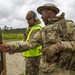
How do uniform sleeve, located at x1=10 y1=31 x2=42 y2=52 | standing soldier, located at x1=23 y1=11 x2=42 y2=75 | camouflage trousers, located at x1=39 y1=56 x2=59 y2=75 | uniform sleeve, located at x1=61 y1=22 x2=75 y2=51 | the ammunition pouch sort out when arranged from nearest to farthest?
uniform sleeve, located at x1=61 y1=22 x2=75 y2=51 < the ammunition pouch < camouflage trousers, located at x1=39 y1=56 x2=59 y2=75 < uniform sleeve, located at x1=10 y1=31 x2=42 y2=52 < standing soldier, located at x1=23 y1=11 x2=42 y2=75

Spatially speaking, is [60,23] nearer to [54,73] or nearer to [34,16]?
[54,73]

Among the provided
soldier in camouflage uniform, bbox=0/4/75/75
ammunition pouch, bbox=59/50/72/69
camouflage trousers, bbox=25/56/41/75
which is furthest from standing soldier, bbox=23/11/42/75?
ammunition pouch, bbox=59/50/72/69

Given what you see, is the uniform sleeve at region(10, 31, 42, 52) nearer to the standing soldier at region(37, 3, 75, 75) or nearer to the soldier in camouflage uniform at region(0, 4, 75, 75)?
the soldier in camouflage uniform at region(0, 4, 75, 75)

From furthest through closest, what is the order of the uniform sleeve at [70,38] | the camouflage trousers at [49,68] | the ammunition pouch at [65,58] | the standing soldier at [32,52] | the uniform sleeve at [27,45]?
1. the standing soldier at [32,52]
2. the uniform sleeve at [27,45]
3. the camouflage trousers at [49,68]
4. the ammunition pouch at [65,58]
5. the uniform sleeve at [70,38]

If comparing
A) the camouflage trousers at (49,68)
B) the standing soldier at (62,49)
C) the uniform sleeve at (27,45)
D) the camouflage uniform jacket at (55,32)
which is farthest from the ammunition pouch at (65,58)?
the uniform sleeve at (27,45)

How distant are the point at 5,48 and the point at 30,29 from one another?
2327 mm

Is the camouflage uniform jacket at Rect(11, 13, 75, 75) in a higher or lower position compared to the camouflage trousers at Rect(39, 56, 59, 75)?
higher

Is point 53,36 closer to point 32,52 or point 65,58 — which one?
point 65,58

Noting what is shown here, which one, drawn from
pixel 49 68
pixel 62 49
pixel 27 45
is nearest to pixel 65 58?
pixel 62 49

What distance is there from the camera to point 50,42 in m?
4.79

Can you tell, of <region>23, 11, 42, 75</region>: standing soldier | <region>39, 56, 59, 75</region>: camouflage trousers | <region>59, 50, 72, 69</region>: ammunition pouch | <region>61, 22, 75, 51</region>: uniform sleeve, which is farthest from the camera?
<region>23, 11, 42, 75</region>: standing soldier

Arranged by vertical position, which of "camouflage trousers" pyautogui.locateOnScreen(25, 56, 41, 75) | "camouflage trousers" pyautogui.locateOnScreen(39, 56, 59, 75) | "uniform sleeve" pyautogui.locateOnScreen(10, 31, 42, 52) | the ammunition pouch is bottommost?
"camouflage trousers" pyautogui.locateOnScreen(25, 56, 41, 75)

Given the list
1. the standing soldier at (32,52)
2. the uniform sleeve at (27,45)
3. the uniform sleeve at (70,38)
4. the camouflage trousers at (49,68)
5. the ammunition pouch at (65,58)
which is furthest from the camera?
the standing soldier at (32,52)

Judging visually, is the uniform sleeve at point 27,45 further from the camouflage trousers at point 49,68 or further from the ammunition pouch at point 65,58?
the ammunition pouch at point 65,58
